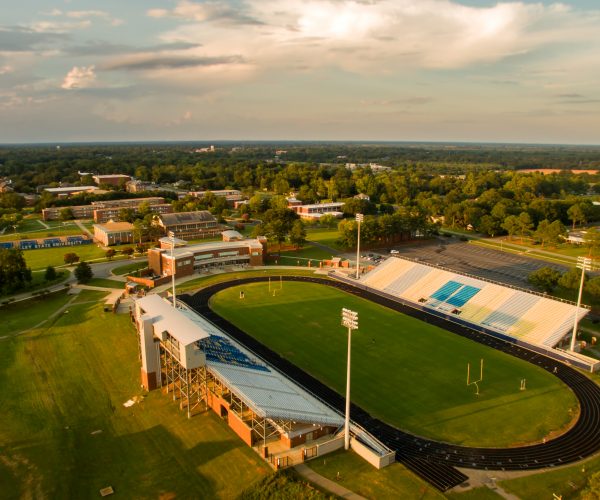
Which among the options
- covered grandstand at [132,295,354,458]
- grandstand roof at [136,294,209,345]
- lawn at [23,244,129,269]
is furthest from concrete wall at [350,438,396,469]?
lawn at [23,244,129,269]

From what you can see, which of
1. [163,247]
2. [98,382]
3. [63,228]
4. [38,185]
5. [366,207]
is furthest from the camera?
[38,185]

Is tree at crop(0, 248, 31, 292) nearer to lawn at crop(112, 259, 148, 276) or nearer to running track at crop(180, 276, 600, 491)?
lawn at crop(112, 259, 148, 276)

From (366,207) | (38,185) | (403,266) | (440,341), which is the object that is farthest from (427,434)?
(38,185)

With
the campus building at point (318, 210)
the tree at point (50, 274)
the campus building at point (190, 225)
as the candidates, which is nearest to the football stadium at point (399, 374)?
the tree at point (50, 274)

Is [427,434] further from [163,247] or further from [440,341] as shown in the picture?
[163,247]

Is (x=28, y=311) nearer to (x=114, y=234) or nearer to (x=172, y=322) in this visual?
(x=172, y=322)
